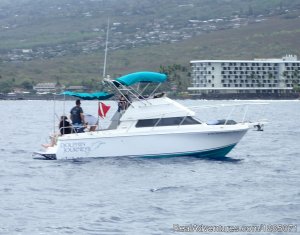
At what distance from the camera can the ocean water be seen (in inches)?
1064

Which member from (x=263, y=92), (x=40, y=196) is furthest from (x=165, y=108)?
(x=263, y=92)

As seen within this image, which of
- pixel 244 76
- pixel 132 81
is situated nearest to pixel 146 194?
pixel 132 81

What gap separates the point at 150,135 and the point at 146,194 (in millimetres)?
7132

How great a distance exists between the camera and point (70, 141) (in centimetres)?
3866

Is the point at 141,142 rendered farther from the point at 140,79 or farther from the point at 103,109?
the point at 140,79

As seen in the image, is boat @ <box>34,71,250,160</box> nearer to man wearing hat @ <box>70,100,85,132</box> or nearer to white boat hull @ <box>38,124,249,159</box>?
white boat hull @ <box>38,124,249,159</box>

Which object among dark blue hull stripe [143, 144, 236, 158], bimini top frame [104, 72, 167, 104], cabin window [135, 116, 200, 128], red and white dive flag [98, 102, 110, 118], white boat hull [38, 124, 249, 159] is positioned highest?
bimini top frame [104, 72, 167, 104]

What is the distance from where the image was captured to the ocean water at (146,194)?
2702 cm

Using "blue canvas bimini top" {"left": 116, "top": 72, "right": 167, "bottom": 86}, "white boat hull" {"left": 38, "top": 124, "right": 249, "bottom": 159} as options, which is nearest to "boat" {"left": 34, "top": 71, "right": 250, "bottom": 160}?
"white boat hull" {"left": 38, "top": 124, "right": 249, "bottom": 159}

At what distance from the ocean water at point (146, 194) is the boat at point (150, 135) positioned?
0.38m

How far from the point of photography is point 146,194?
31.4 m

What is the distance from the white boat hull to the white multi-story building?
151 meters

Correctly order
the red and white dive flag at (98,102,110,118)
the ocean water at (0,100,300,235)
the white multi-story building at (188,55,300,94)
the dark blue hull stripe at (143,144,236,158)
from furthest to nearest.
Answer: the white multi-story building at (188,55,300,94) → the red and white dive flag at (98,102,110,118) → the dark blue hull stripe at (143,144,236,158) → the ocean water at (0,100,300,235)

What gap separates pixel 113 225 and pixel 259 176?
32.4 feet
